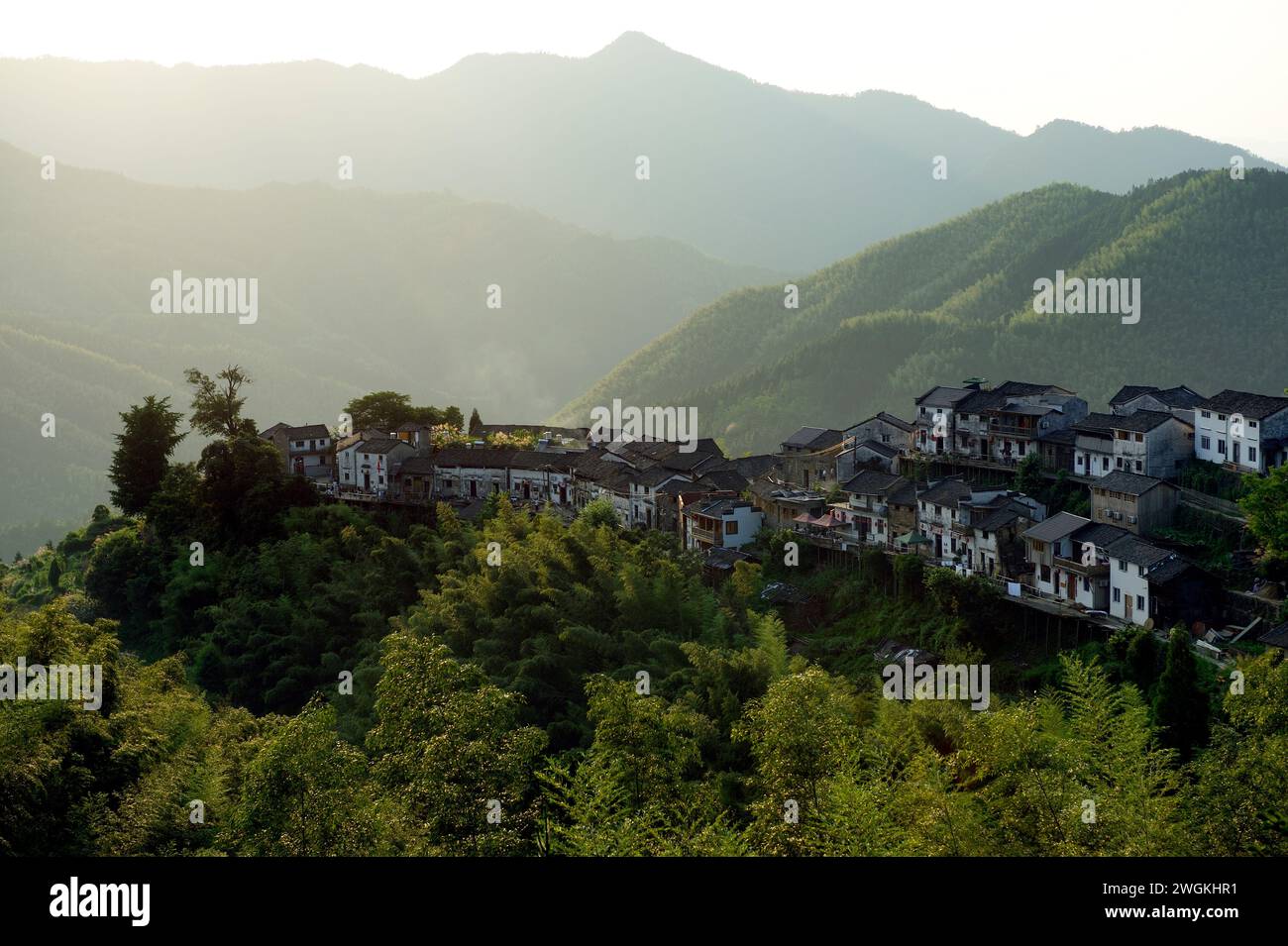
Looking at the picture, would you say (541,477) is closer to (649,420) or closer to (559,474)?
(559,474)

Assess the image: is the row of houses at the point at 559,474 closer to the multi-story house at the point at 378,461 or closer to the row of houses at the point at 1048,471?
the multi-story house at the point at 378,461

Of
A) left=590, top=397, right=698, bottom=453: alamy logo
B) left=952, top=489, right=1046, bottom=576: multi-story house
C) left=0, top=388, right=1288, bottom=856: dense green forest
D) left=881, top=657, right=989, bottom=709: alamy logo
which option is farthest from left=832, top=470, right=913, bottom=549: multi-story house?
left=590, top=397, right=698, bottom=453: alamy logo

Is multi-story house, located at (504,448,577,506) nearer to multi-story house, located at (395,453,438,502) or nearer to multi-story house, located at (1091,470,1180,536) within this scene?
multi-story house, located at (395,453,438,502)

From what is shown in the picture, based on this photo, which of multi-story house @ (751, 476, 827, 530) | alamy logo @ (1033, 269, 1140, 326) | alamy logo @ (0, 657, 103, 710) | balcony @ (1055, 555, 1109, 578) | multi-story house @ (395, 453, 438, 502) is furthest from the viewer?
alamy logo @ (1033, 269, 1140, 326)

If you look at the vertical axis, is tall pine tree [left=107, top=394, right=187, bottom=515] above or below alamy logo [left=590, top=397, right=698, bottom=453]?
below

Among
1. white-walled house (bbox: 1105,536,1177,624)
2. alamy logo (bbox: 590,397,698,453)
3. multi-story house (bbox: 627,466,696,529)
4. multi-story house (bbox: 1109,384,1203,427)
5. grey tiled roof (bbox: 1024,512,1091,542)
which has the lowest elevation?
white-walled house (bbox: 1105,536,1177,624)

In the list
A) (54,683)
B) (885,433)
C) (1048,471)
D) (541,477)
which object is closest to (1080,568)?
(1048,471)
